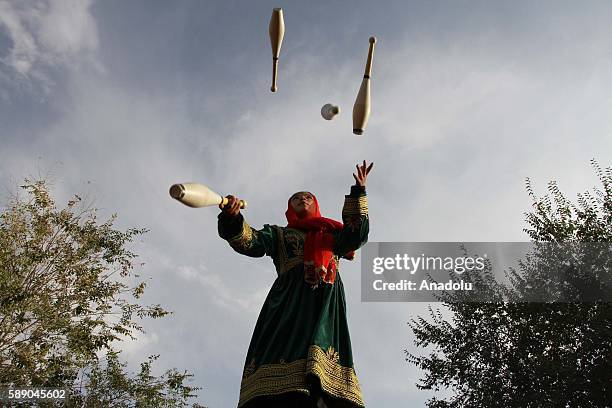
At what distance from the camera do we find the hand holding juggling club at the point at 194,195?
3.87 meters

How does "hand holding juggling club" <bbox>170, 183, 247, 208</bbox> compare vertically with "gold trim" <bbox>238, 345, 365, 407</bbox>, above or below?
above

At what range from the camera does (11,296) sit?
566 inches

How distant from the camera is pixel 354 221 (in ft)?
16.4

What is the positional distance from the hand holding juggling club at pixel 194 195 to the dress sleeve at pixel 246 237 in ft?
1.64

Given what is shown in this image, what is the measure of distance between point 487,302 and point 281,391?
1288 cm

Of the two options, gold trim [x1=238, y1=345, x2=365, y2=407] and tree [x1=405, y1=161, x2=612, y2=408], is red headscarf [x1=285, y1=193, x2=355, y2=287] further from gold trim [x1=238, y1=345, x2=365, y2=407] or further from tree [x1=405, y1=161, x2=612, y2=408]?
Answer: tree [x1=405, y1=161, x2=612, y2=408]

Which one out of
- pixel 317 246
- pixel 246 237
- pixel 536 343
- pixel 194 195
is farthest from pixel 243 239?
pixel 536 343

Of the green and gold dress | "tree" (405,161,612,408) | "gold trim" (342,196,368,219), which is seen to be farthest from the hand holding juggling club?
"tree" (405,161,612,408)

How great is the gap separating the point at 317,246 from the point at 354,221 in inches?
14.3

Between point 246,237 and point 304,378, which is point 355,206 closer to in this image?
point 246,237

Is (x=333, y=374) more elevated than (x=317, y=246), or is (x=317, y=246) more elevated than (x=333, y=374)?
(x=317, y=246)

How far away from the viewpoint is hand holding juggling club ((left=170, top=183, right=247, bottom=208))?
12.7ft

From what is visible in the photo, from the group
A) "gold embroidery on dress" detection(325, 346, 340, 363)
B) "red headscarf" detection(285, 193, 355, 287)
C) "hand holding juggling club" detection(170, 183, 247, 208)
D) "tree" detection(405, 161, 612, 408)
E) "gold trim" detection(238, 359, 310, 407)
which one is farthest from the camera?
"tree" detection(405, 161, 612, 408)

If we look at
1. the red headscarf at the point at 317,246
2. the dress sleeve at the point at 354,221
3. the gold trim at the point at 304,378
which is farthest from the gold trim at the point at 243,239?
the gold trim at the point at 304,378
